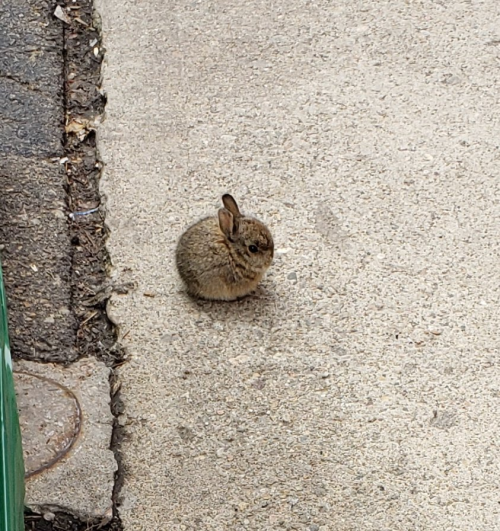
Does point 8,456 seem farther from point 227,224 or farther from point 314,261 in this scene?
point 314,261

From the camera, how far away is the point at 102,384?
3959 millimetres

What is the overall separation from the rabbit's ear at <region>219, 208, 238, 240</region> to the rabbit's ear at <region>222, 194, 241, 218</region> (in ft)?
0.06

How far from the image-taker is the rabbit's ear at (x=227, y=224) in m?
4.27

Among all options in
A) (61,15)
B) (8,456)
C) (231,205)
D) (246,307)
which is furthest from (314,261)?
(61,15)

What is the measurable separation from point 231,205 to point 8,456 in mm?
1792

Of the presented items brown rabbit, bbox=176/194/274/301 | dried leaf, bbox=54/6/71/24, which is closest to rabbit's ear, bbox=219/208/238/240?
brown rabbit, bbox=176/194/274/301

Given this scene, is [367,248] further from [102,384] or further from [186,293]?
[102,384]

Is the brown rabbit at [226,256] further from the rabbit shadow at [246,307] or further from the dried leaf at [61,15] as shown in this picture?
the dried leaf at [61,15]

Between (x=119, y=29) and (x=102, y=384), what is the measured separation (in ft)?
8.11

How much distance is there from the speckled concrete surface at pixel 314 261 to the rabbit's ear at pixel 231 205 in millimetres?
344

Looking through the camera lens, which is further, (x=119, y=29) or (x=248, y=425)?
(x=119, y=29)

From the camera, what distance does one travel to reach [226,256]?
4348mm

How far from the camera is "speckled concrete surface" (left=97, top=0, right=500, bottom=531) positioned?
363 centimetres

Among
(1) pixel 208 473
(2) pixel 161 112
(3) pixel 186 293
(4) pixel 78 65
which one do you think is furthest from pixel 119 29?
(1) pixel 208 473
